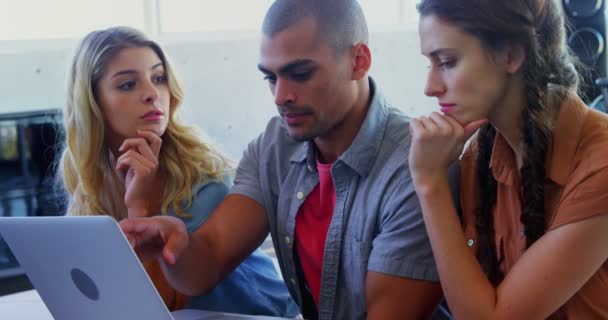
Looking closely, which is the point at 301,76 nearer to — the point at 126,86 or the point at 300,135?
the point at 300,135

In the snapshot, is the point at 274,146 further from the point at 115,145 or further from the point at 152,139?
the point at 115,145

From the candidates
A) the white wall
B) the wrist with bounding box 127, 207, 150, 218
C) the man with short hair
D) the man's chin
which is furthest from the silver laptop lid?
the white wall

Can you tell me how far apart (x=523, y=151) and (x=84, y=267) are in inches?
29.1

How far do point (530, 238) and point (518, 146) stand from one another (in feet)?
0.53

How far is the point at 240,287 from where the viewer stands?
1.90 metres

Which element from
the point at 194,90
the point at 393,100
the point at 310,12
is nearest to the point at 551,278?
the point at 310,12

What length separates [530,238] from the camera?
4.47ft

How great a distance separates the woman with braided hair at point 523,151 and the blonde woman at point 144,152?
66 cm

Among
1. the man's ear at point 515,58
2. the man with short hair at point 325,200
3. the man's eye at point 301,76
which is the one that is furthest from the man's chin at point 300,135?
the man's ear at point 515,58

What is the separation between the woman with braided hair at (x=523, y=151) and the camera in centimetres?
127

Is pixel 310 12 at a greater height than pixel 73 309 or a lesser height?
greater

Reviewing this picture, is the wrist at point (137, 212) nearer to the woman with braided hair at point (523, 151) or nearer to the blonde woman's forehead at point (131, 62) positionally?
the blonde woman's forehead at point (131, 62)

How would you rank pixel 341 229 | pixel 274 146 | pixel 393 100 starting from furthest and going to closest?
pixel 393 100, pixel 274 146, pixel 341 229

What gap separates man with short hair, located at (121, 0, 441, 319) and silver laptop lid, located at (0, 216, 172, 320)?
0.20m
